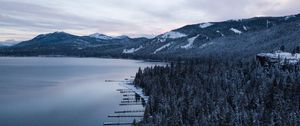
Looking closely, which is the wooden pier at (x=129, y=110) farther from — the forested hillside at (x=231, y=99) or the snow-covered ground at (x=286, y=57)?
the snow-covered ground at (x=286, y=57)

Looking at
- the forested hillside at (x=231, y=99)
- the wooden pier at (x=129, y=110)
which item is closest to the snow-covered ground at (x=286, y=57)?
the forested hillside at (x=231, y=99)

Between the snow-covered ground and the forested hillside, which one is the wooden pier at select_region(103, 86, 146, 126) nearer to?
A: the forested hillside

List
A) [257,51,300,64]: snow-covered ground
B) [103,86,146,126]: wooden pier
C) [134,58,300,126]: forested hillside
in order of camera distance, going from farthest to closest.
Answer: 1. [257,51,300,64]: snow-covered ground
2. [103,86,146,126]: wooden pier
3. [134,58,300,126]: forested hillside

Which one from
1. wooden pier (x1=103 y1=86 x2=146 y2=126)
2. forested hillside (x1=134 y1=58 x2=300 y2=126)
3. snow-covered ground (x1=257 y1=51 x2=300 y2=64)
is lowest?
wooden pier (x1=103 y1=86 x2=146 y2=126)

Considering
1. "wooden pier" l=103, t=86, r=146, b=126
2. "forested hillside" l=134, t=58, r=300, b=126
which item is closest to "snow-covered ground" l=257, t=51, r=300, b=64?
"forested hillside" l=134, t=58, r=300, b=126

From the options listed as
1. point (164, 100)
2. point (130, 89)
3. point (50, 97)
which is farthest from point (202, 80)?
point (50, 97)

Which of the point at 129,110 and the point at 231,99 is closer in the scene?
the point at 231,99

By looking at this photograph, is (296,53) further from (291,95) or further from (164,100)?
(164,100)

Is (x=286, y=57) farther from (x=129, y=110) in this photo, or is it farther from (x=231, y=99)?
(x=129, y=110)

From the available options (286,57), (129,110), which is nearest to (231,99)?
(129,110)
